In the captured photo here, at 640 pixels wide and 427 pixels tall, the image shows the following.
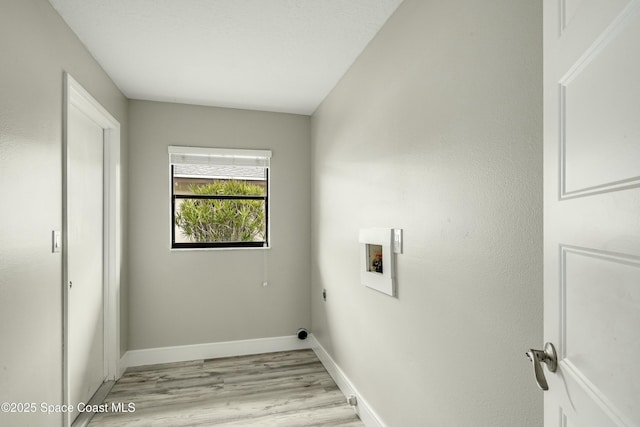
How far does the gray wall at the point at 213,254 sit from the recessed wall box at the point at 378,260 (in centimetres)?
150

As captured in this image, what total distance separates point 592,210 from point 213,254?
3333 millimetres

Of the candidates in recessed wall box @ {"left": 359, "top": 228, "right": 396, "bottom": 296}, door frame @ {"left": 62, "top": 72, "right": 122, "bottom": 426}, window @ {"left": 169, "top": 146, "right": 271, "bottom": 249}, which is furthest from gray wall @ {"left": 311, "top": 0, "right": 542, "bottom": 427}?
door frame @ {"left": 62, "top": 72, "right": 122, "bottom": 426}

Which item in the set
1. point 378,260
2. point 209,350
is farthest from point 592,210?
point 209,350

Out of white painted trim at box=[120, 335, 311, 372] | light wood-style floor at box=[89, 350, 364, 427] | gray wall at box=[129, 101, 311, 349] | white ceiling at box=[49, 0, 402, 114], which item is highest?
white ceiling at box=[49, 0, 402, 114]

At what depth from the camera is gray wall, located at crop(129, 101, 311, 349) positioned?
11.1 feet

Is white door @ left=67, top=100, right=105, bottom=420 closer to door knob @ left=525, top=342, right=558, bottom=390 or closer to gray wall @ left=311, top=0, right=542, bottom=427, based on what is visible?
gray wall @ left=311, top=0, right=542, bottom=427

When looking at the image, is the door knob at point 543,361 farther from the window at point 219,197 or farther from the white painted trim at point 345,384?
the window at point 219,197

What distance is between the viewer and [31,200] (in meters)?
1.69

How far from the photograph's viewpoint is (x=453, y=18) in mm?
1488

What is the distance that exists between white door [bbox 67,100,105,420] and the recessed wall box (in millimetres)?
1876

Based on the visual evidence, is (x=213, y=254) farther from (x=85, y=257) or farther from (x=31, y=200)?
(x=31, y=200)

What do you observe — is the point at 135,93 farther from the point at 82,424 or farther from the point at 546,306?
the point at 546,306

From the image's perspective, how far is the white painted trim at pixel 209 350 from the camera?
334 centimetres

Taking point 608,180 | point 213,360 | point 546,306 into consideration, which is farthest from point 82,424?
point 608,180
